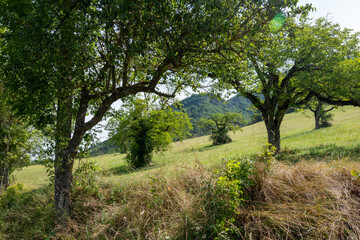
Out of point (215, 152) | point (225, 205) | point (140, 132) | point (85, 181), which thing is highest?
point (140, 132)

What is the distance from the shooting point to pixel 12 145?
12961 millimetres

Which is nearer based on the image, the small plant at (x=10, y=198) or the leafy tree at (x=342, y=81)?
the small plant at (x=10, y=198)

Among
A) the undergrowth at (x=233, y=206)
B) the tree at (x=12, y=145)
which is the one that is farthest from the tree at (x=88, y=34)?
the tree at (x=12, y=145)

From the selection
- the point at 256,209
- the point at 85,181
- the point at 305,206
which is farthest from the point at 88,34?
the point at 305,206

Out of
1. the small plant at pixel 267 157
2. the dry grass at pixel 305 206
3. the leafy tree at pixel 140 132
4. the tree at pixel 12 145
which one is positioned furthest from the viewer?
the leafy tree at pixel 140 132

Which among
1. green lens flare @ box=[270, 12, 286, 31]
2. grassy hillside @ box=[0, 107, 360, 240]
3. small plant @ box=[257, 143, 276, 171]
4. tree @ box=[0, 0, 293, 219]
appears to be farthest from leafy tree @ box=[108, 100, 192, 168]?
small plant @ box=[257, 143, 276, 171]

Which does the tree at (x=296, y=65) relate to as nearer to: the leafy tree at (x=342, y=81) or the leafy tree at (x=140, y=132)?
the leafy tree at (x=342, y=81)

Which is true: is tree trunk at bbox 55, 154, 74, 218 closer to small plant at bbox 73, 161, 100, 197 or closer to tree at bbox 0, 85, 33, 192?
small plant at bbox 73, 161, 100, 197

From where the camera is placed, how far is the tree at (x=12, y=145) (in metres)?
Answer: 11.9

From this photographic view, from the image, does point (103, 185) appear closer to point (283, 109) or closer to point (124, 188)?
point (124, 188)

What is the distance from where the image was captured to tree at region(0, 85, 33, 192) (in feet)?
39.1

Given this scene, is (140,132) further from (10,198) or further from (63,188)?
(63,188)

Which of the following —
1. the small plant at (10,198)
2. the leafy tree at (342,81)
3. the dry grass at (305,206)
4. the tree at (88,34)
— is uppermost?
the tree at (88,34)

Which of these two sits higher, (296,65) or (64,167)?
(296,65)
